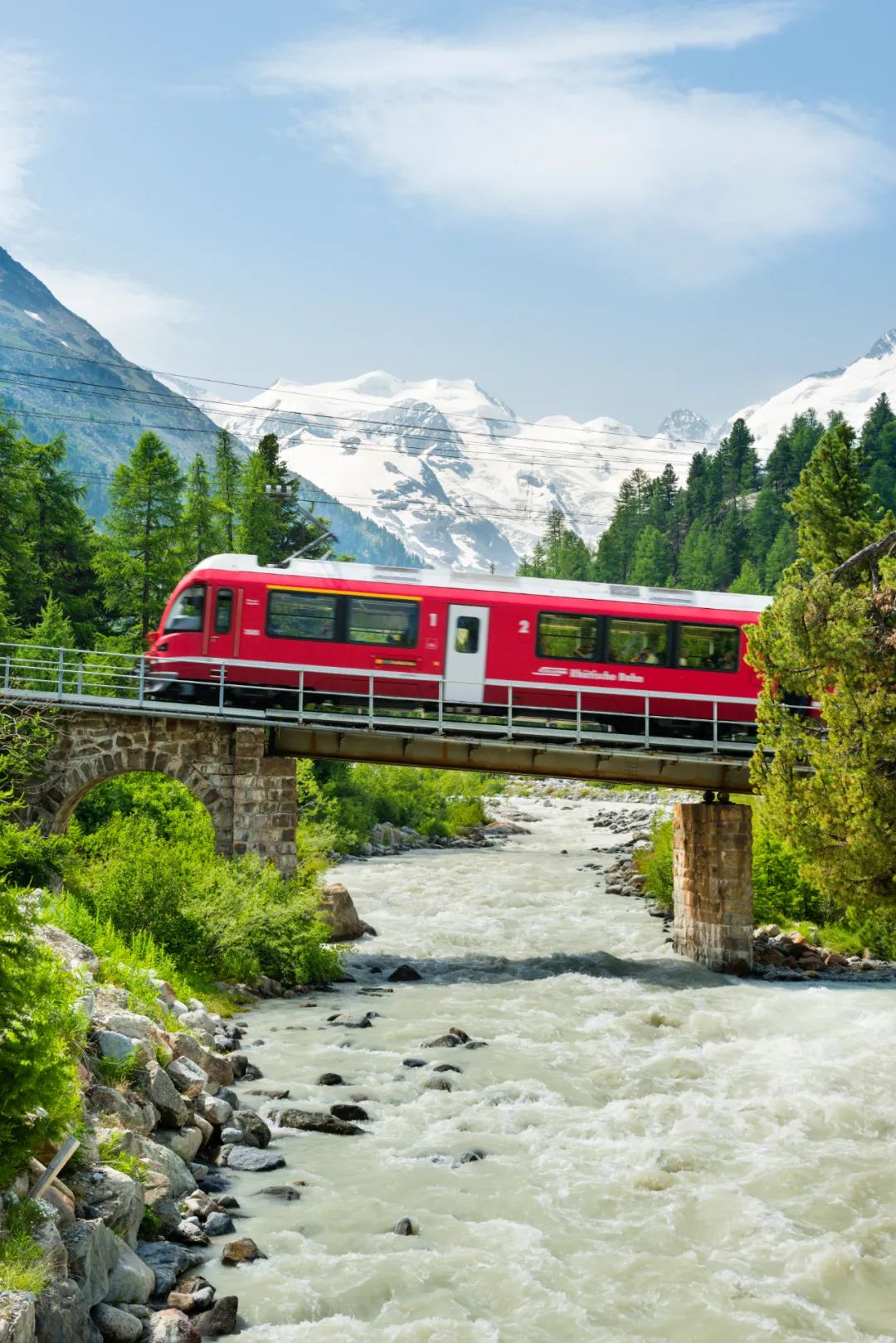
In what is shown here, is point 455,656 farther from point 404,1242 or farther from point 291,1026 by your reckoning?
point 404,1242

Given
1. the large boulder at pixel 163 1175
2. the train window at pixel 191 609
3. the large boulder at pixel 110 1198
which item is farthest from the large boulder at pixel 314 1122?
the train window at pixel 191 609

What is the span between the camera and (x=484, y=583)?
2459 centimetres

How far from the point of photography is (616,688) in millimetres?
24516

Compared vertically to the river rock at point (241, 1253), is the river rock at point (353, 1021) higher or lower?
lower

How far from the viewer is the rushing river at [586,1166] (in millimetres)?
9539

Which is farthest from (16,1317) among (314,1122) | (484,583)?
(484,583)

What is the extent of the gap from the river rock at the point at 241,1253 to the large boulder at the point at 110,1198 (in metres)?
0.81

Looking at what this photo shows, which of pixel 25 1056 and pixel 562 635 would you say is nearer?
pixel 25 1056

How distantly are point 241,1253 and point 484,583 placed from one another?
16215mm

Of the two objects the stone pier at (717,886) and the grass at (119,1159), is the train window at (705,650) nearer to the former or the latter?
the stone pier at (717,886)

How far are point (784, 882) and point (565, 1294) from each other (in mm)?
18759

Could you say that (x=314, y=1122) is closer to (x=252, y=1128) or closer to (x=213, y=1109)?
(x=252, y=1128)

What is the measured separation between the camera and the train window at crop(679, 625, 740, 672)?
960 inches

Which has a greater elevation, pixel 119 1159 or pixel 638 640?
pixel 638 640
